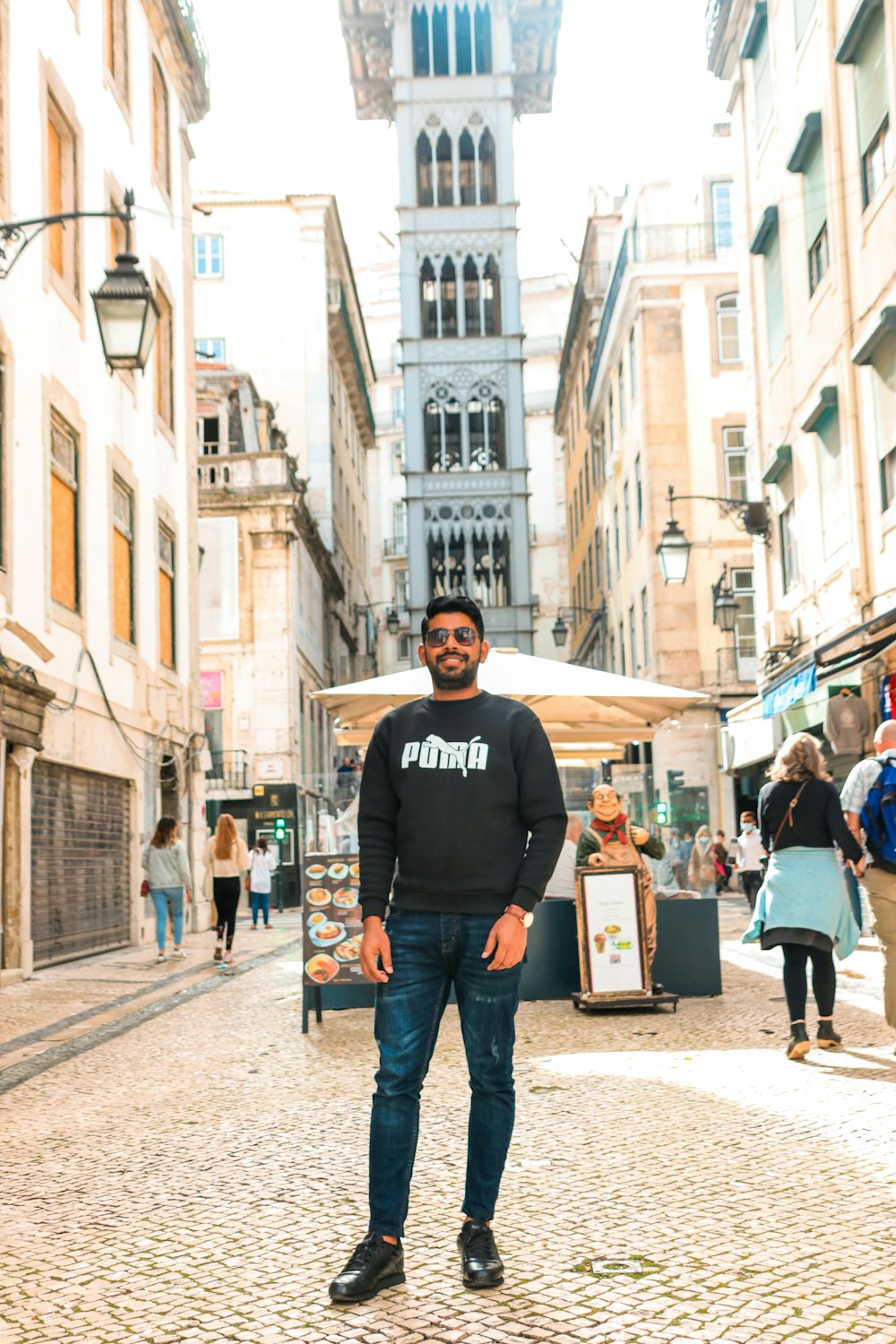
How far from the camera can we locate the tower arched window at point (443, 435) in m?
54.4

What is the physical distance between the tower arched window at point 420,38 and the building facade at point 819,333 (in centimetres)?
3255

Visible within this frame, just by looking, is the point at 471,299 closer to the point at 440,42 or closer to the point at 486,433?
the point at 486,433

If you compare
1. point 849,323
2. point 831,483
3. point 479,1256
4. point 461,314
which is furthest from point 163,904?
point 461,314

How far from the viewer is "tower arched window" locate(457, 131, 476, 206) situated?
5522 centimetres

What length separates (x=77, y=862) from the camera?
60.6 ft

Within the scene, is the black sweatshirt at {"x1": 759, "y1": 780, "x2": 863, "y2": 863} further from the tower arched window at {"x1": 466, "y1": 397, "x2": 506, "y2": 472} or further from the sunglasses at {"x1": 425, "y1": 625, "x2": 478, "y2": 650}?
the tower arched window at {"x1": 466, "y1": 397, "x2": 506, "y2": 472}

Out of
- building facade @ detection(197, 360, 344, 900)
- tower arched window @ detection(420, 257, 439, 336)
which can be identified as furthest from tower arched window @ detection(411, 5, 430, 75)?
building facade @ detection(197, 360, 344, 900)

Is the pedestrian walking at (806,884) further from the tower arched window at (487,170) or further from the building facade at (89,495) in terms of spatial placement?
the tower arched window at (487,170)

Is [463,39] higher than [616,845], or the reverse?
[463,39]

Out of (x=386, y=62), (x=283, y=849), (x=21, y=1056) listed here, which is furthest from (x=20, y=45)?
(x=386, y=62)

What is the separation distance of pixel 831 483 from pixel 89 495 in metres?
9.45

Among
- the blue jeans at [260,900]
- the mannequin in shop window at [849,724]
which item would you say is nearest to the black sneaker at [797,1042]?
the mannequin in shop window at [849,724]

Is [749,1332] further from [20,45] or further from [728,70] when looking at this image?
[728,70]

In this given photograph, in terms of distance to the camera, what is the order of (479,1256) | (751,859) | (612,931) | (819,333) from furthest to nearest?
(751,859) → (819,333) → (612,931) → (479,1256)
